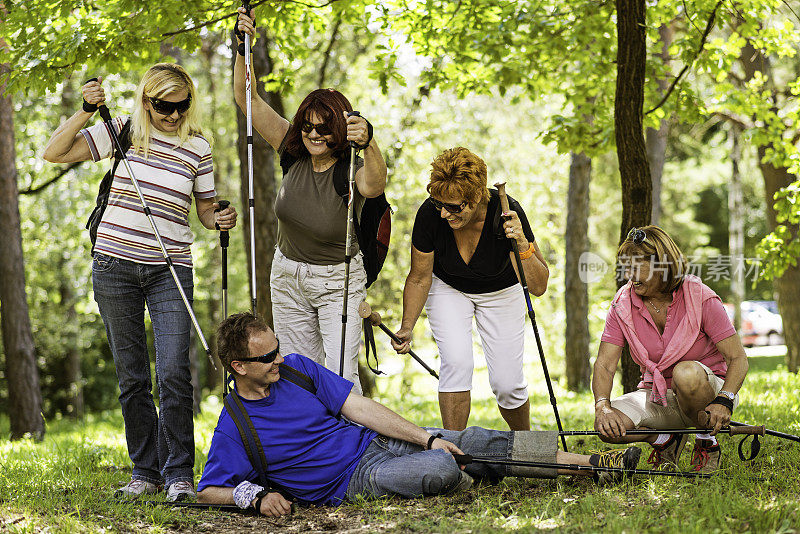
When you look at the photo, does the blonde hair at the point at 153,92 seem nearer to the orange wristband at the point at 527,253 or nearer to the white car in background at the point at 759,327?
the orange wristband at the point at 527,253

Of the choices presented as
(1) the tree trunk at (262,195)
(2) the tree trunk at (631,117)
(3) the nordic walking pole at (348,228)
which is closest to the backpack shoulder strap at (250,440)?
(3) the nordic walking pole at (348,228)

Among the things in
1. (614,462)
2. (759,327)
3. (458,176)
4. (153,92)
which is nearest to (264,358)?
(458,176)

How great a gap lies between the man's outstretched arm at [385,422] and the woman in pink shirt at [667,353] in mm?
945

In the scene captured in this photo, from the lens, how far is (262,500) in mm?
3920

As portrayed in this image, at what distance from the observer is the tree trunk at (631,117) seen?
5.82 m

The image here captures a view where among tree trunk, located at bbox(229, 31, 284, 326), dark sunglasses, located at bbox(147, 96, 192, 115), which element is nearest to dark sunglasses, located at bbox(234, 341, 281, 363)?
dark sunglasses, located at bbox(147, 96, 192, 115)

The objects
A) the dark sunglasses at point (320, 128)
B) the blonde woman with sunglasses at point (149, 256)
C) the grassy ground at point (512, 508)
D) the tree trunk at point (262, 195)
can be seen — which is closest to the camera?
the grassy ground at point (512, 508)

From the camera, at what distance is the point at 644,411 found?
14.8ft

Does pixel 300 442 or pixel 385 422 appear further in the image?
pixel 385 422

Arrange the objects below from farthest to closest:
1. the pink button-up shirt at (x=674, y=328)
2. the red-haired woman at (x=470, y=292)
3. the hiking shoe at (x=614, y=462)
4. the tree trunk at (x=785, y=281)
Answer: the tree trunk at (x=785, y=281) < the red-haired woman at (x=470, y=292) < the pink button-up shirt at (x=674, y=328) < the hiking shoe at (x=614, y=462)

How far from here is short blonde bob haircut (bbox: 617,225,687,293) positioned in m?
4.45

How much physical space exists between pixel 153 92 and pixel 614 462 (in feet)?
10.7

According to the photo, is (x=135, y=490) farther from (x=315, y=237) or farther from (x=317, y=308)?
(x=315, y=237)

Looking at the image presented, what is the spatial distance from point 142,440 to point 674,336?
3177 millimetres
